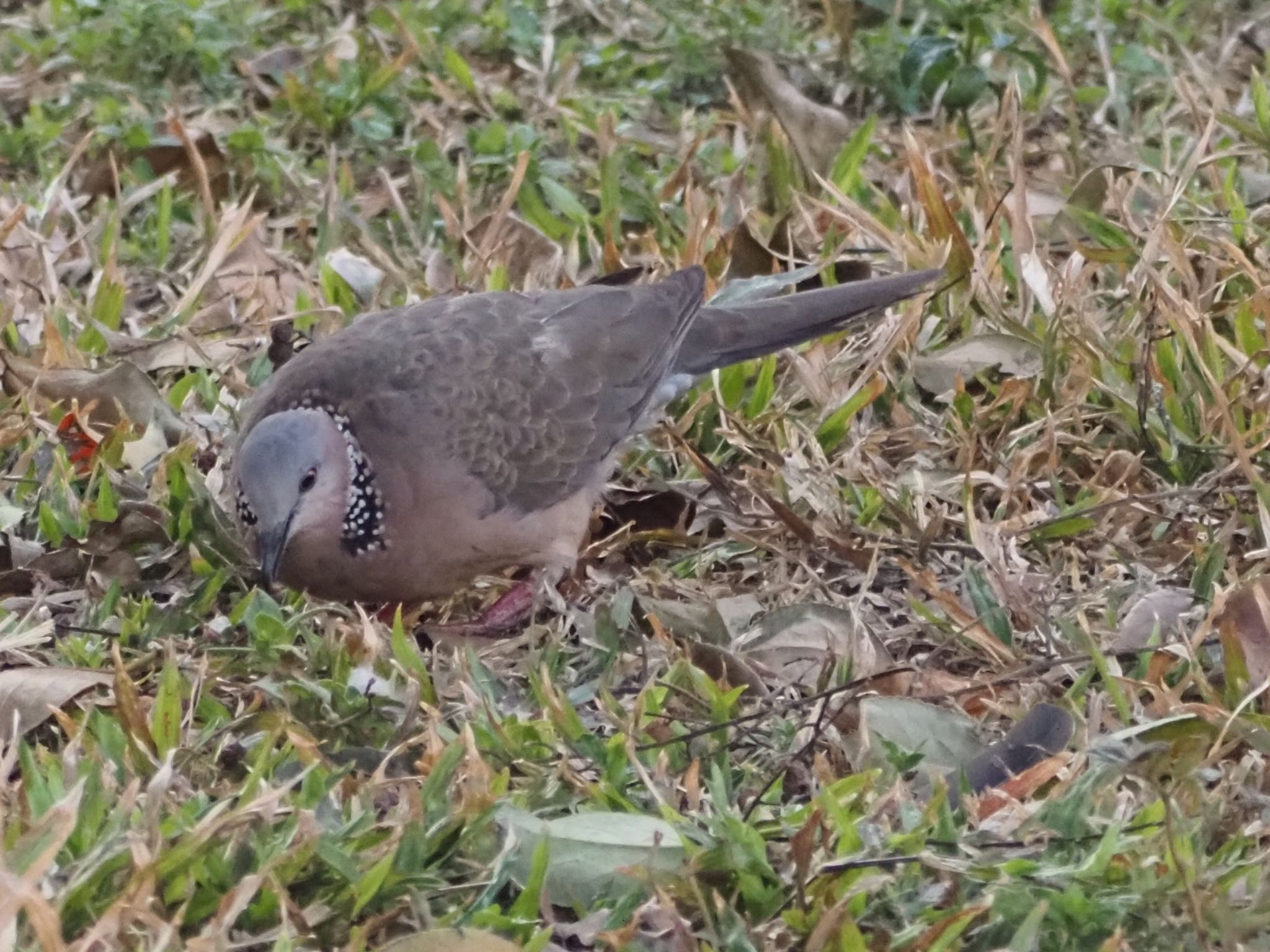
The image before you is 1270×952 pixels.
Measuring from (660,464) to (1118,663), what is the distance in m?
1.47

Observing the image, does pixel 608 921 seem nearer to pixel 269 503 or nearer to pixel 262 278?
pixel 269 503

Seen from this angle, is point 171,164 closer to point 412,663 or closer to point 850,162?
point 850,162

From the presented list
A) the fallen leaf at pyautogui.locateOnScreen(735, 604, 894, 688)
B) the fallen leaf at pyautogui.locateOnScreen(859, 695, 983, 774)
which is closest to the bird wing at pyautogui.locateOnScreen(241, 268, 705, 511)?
the fallen leaf at pyautogui.locateOnScreen(735, 604, 894, 688)

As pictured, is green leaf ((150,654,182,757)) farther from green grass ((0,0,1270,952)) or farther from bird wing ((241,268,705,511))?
bird wing ((241,268,705,511))

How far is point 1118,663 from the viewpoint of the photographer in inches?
136

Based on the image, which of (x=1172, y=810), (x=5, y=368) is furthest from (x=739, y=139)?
(x=1172, y=810)

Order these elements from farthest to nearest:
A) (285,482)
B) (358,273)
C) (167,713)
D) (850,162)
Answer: (850,162), (358,273), (285,482), (167,713)

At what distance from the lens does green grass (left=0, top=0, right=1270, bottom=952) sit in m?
2.68

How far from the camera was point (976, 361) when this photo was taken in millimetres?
4602

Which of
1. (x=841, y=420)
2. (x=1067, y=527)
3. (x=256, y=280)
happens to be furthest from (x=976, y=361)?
(x=256, y=280)

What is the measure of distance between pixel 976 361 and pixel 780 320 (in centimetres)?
50

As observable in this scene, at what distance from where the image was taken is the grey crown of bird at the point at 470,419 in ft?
12.6

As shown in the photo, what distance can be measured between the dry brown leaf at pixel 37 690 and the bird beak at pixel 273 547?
396 mm

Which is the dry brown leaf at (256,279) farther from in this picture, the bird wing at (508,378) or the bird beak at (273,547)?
the bird beak at (273,547)
